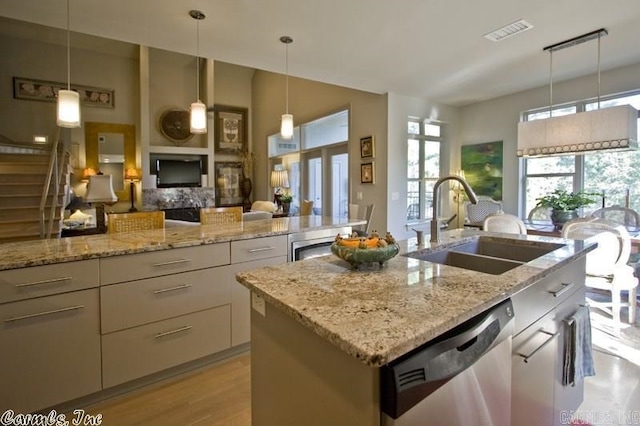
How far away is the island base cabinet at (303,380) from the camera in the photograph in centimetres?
79

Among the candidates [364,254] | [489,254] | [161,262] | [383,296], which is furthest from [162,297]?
[489,254]

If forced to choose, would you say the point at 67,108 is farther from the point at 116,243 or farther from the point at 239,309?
the point at 239,309

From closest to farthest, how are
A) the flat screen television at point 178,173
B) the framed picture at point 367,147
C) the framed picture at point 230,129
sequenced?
the framed picture at point 367,147, the flat screen television at point 178,173, the framed picture at point 230,129

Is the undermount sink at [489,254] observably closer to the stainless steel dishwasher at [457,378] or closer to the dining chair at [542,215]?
the stainless steel dishwasher at [457,378]

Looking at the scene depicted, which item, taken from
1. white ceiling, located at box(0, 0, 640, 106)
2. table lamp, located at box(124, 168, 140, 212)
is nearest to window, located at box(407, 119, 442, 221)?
white ceiling, located at box(0, 0, 640, 106)

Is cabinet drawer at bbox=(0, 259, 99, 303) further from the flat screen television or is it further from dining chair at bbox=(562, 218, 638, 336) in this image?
the flat screen television

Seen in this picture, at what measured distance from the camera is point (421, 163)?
18.9 feet

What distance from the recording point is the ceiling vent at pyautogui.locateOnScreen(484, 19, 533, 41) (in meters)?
3.01

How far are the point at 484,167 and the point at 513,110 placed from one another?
3.26 ft

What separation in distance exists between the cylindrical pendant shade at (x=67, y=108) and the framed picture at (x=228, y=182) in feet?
21.7

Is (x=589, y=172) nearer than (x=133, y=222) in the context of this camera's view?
No

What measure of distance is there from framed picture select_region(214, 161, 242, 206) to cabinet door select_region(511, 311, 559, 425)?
27.5ft

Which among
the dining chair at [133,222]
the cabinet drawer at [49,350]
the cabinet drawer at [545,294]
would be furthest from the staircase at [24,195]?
the cabinet drawer at [545,294]

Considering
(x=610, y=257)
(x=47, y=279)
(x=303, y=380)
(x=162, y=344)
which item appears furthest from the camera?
(x=610, y=257)
